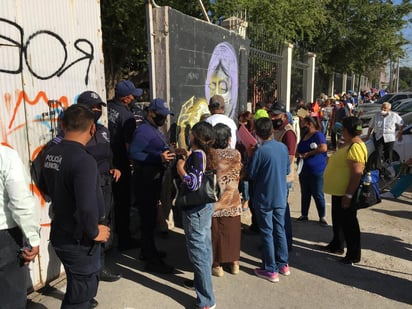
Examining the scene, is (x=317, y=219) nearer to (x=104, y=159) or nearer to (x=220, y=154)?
(x=220, y=154)

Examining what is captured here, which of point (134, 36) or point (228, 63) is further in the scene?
point (134, 36)

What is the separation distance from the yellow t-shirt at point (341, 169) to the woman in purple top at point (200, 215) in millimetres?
1640

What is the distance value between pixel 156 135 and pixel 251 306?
1848 mm

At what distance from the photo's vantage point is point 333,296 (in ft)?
11.8

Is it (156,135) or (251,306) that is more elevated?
(156,135)

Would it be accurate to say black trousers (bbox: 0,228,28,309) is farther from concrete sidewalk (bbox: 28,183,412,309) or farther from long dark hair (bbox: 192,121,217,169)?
long dark hair (bbox: 192,121,217,169)

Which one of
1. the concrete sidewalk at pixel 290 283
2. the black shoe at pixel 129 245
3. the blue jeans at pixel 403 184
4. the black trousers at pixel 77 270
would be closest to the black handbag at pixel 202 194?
the black trousers at pixel 77 270

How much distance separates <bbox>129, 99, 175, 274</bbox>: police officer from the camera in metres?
3.80

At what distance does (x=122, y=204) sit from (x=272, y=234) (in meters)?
1.75

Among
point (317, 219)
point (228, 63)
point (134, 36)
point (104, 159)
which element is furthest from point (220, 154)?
point (134, 36)

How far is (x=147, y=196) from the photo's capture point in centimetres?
388

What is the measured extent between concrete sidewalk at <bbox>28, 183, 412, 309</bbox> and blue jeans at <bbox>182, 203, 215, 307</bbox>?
30 cm

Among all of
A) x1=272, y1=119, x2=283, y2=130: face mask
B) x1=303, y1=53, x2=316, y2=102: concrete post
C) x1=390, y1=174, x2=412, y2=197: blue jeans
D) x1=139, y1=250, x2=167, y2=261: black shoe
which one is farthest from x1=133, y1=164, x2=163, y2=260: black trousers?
x1=303, y1=53, x2=316, y2=102: concrete post

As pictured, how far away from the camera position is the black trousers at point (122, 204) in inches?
172
